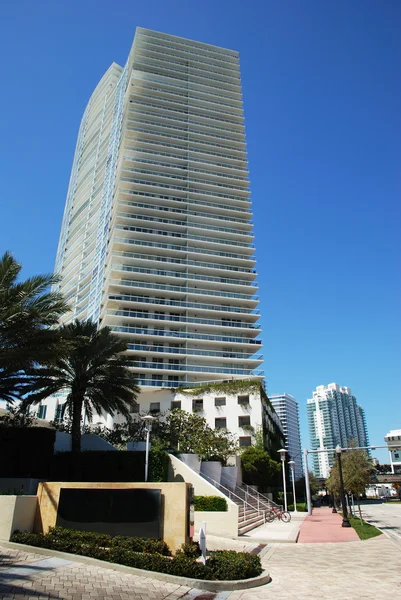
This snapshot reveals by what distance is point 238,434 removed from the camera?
45.2m

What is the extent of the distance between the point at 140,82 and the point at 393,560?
85.1 metres

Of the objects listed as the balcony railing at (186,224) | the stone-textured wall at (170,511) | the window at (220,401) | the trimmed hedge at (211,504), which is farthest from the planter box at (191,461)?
the balcony railing at (186,224)

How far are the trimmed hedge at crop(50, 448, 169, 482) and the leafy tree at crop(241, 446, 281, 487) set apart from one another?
46.9ft

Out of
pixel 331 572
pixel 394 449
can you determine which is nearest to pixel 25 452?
pixel 331 572

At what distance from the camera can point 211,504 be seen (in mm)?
21875

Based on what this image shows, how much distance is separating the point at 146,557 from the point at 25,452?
1477 cm

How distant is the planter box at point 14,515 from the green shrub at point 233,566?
22.0 feet

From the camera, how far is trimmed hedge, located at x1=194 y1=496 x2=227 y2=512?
21.8 m

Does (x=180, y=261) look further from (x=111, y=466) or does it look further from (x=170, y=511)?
(x=170, y=511)

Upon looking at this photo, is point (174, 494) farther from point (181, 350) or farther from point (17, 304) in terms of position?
point (181, 350)

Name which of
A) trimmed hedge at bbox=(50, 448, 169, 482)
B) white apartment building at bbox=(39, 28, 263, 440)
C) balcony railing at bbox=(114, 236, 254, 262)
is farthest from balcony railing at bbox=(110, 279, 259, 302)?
trimmed hedge at bbox=(50, 448, 169, 482)

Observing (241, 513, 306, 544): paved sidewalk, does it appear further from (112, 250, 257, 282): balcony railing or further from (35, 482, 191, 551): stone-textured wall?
(112, 250, 257, 282): balcony railing

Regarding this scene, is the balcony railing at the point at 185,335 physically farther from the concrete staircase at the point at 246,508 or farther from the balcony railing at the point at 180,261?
the concrete staircase at the point at 246,508

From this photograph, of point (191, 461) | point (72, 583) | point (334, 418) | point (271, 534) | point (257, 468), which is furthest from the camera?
point (334, 418)
